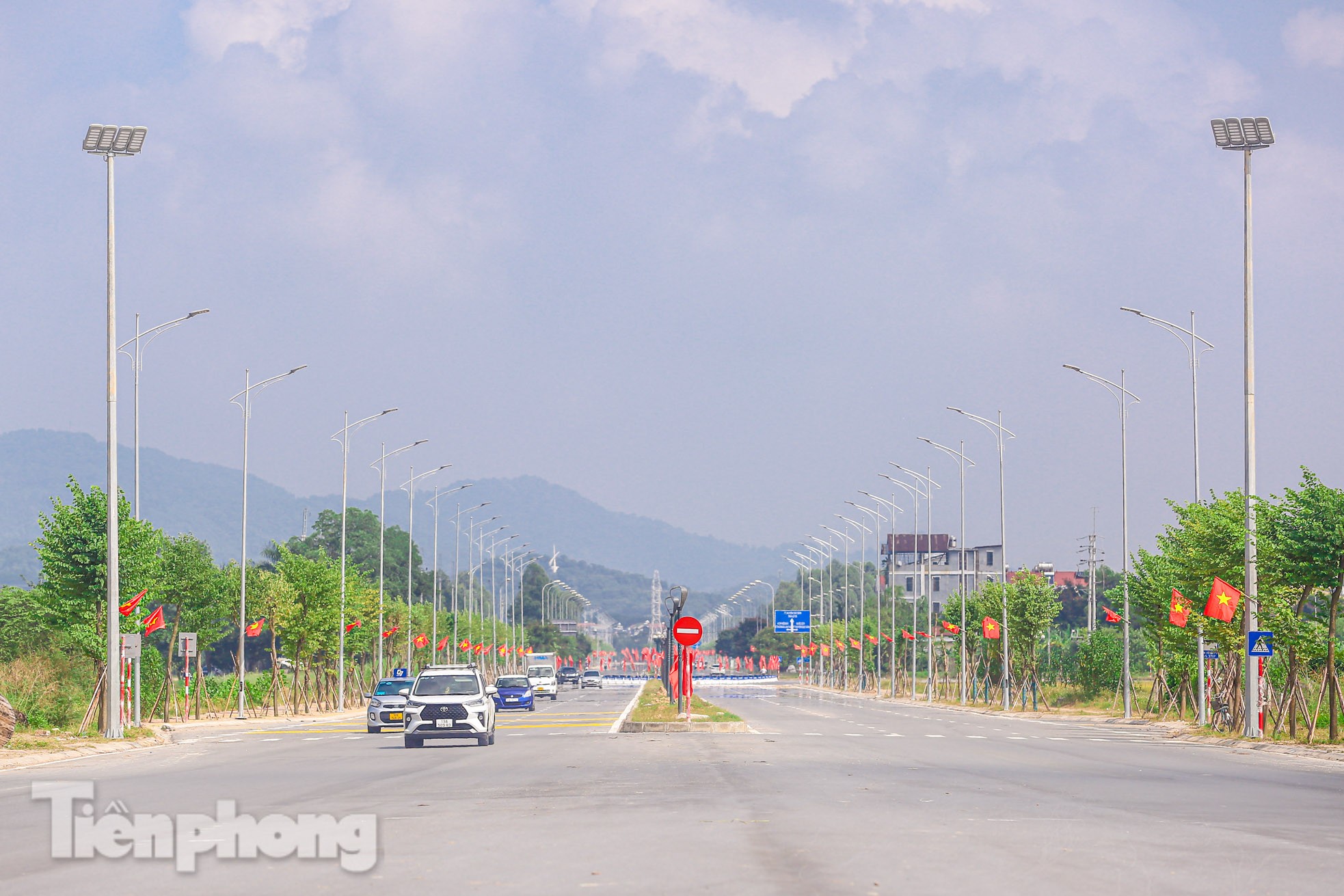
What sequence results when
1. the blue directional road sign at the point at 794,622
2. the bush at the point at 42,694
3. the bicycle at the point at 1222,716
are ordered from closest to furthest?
1. the bush at the point at 42,694
2. the bicycle at the point at 1222,716
3. the blue directional road sign at the point at 794,622

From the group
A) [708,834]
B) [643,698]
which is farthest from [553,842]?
[643,698]

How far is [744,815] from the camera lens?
15.8m

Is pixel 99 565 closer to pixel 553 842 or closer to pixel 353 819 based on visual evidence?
pixel 353 819

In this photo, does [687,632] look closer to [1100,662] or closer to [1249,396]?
[1249,396]

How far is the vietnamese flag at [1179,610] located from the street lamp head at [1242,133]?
12.4 meters

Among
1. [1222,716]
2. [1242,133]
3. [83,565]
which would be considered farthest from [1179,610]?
[83,565]

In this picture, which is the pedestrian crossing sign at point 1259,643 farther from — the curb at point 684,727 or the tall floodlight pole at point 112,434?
the tall floodlight pole at point 112,434

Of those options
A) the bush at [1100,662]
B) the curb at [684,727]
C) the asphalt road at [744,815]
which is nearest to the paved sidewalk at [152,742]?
the asphalt road at [744,815]

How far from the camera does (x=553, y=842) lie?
13.6 meters

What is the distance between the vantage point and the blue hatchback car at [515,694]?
2463 inches

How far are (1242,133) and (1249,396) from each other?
6.63 meters

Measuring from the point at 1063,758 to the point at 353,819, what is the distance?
16242 mm

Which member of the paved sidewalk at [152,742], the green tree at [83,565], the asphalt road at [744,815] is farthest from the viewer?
the green tree at [83,565]

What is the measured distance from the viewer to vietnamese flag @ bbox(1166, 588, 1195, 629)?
4222 centimetres
